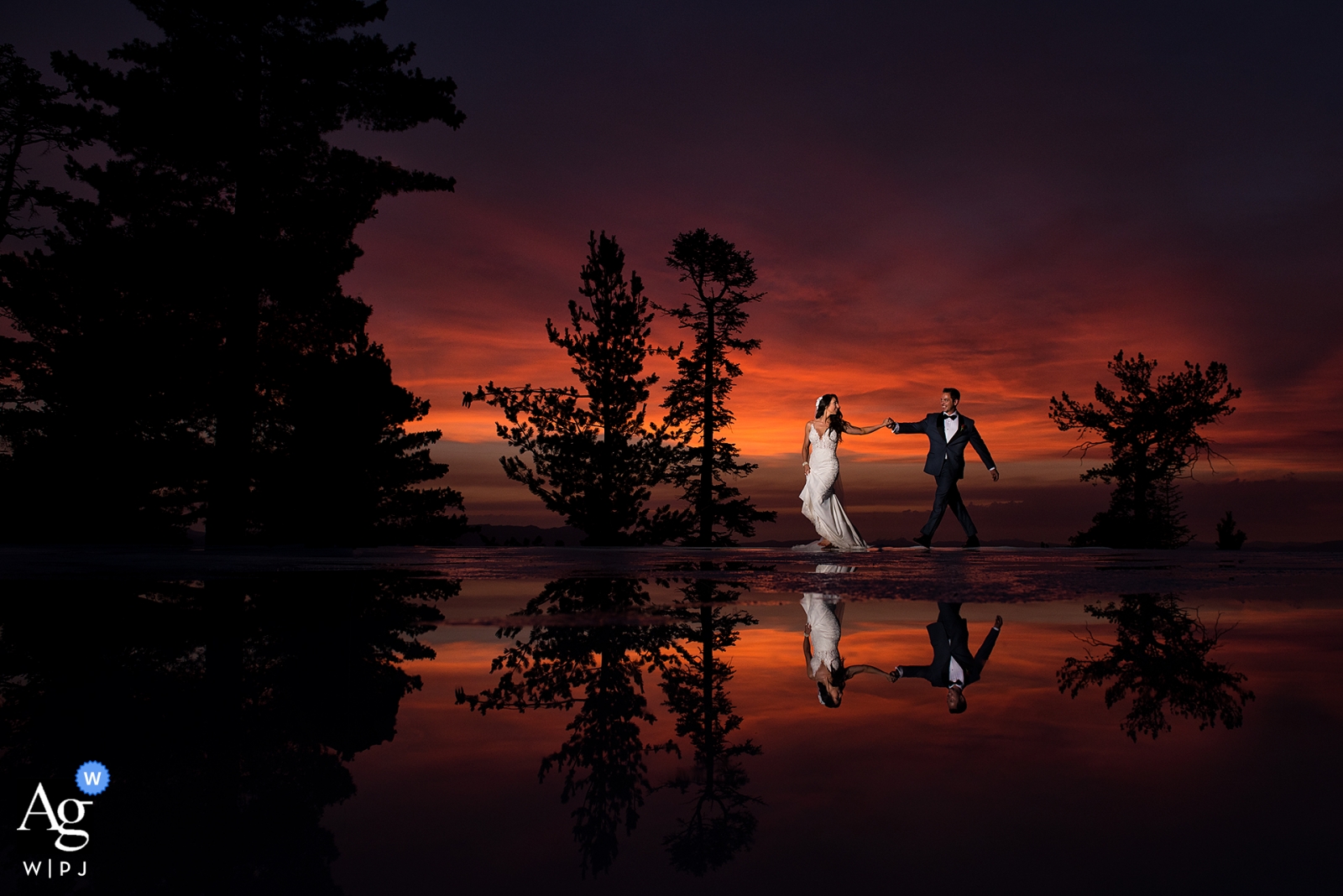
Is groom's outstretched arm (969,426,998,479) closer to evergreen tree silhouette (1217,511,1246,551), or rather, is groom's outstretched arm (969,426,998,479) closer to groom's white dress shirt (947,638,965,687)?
groom's white dress shirt (947,638,965,687)

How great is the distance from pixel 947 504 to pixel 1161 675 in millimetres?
12335

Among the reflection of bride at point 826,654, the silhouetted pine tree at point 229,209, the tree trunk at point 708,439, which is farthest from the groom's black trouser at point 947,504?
the tree trunk at point 708,439

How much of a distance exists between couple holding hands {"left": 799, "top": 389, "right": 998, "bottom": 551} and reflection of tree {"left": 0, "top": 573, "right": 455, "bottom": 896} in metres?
11.0

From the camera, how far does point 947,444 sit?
588 inches

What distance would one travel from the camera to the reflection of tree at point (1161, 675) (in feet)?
9.32

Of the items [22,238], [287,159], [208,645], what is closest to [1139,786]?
[208,645]

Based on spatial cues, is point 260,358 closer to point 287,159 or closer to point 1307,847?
point 287,159

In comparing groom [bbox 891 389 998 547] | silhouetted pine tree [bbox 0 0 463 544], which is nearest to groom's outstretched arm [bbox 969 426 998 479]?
groom [bbox 891 389 998 547]

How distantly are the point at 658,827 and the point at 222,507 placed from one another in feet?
62.4

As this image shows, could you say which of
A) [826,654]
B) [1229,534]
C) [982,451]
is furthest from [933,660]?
Answer: [1229,534]

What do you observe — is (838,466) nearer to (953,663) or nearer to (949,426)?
(949,426)

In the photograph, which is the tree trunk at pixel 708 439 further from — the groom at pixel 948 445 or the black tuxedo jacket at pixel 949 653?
the black tuxedo jacket at pixel 949 653

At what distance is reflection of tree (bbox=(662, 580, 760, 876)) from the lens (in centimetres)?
178

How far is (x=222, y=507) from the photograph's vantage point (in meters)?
18.2
